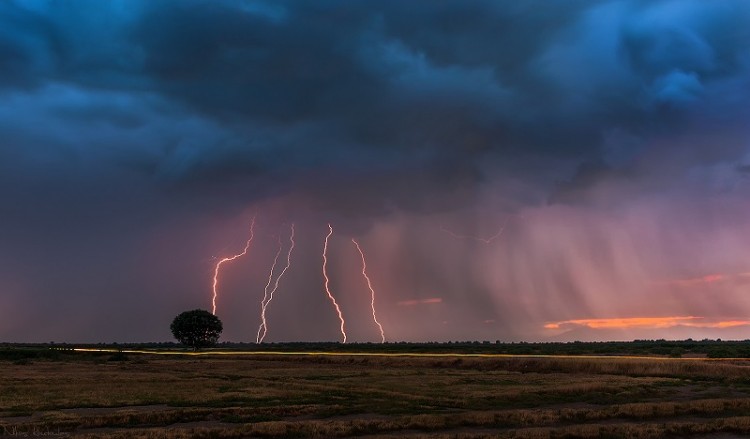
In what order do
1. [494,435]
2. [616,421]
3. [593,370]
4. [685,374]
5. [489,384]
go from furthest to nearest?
[593,370], [685,374], [489,384], [616,421], [494,435]

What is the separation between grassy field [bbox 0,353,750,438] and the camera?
30.3m

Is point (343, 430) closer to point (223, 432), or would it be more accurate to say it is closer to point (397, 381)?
point (223, 432)

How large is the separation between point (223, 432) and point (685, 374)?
5641cm

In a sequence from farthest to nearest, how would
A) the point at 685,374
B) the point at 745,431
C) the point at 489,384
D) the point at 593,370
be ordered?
the point at 593,370, the point at 685,374, the point at 489,384, the point at 745,431

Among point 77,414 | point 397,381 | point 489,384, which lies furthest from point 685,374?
point 77,414

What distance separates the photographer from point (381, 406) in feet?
130

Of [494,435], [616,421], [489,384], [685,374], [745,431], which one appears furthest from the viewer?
[685,374]

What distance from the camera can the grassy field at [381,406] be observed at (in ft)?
99.5

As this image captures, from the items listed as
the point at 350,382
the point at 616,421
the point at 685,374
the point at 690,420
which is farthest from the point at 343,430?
the point at 685,374

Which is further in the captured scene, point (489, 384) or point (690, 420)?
point (489, 384)

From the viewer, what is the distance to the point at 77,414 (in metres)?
34.7

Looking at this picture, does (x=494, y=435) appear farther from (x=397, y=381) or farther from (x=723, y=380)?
(x=723, y=380)

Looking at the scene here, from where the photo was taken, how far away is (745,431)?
3144 centimetres

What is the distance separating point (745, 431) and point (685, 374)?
37744 mm
